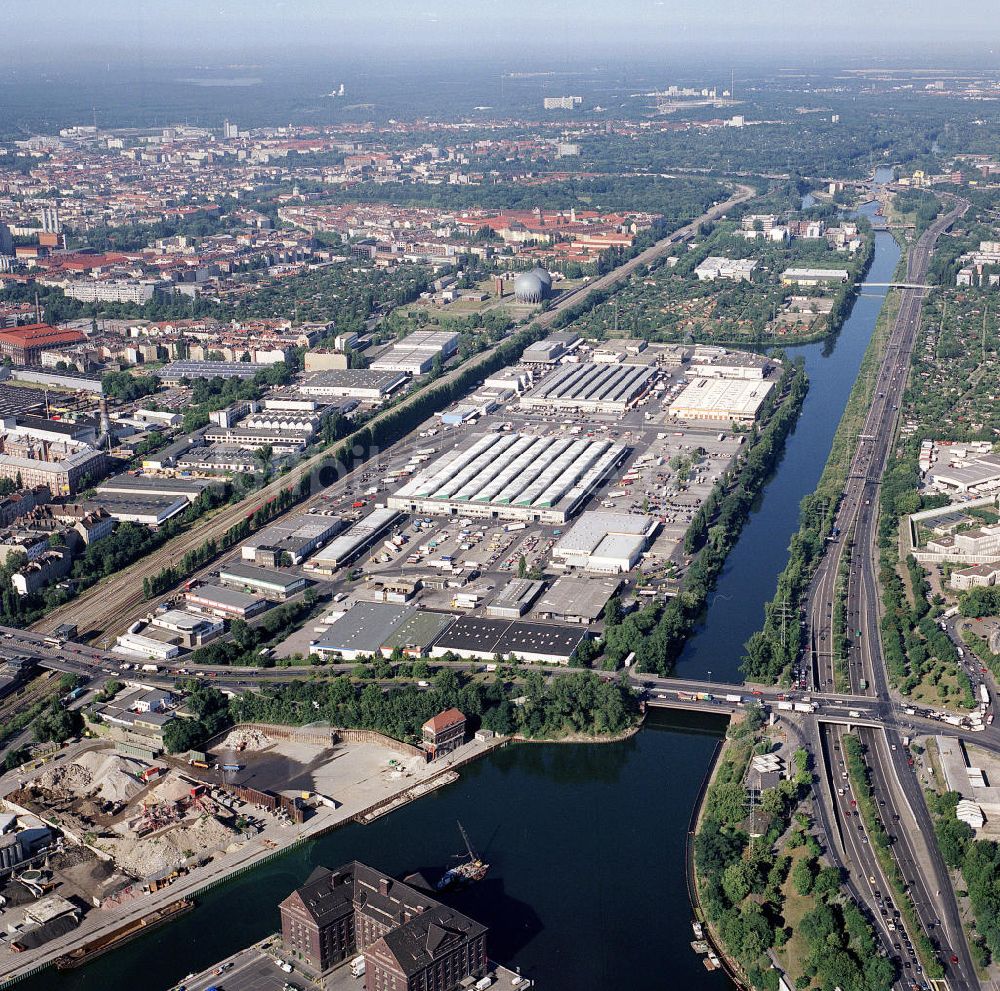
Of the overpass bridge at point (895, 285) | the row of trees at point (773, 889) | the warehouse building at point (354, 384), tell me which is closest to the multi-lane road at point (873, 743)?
the row of trees at point (773, 889)

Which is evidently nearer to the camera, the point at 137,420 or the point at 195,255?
the point at 137,420

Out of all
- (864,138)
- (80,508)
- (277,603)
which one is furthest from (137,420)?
(864,138)

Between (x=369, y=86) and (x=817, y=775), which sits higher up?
(x=369, y=86)

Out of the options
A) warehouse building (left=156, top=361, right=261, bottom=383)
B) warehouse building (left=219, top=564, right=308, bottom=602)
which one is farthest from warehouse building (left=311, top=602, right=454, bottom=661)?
warehouse building (left=156, top=361, right=261, bottom=383)

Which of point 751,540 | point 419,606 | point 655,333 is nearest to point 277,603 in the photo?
point 419,606

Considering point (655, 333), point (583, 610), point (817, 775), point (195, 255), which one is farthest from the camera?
point (195, 255)

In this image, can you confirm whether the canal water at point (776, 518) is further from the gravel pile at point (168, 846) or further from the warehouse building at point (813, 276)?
the gravel pile at point (168, 846)

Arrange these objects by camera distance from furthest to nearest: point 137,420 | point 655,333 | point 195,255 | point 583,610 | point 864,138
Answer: point 864,138
point 195,255
point 655,333
point 137,420
point 583,610

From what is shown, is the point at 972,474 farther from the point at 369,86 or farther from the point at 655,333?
the point at 369,86
